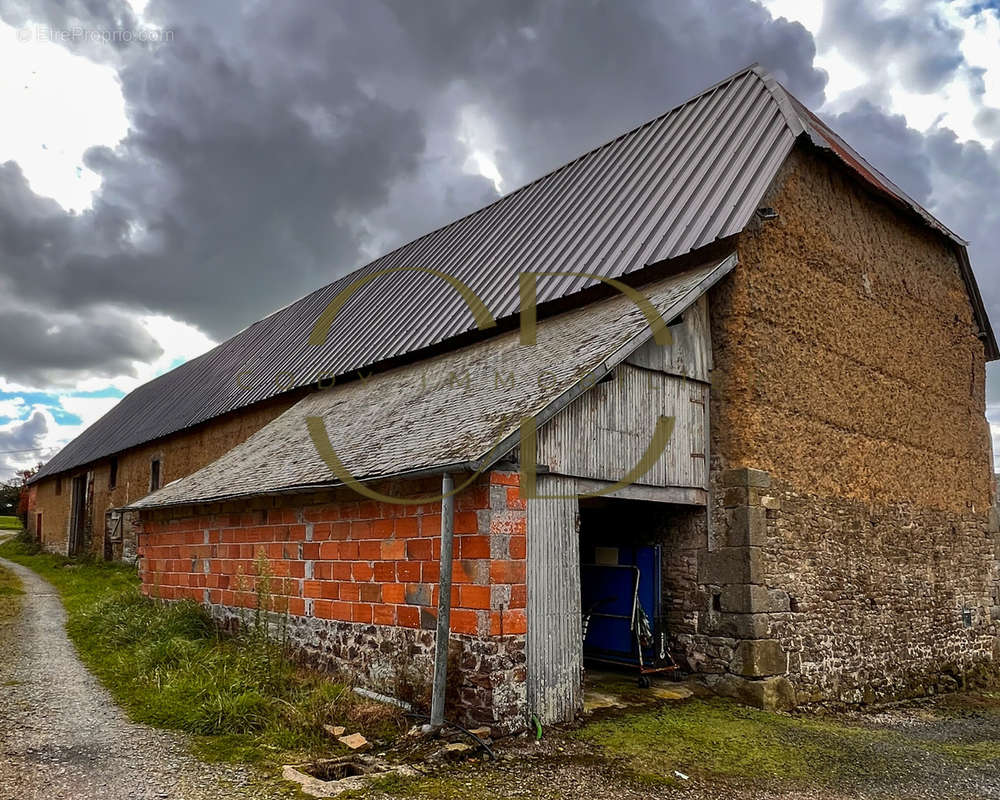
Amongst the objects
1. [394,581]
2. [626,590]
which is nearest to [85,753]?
[394,581]

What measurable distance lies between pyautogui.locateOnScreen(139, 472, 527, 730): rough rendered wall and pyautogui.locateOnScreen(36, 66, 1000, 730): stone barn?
0.03 meters

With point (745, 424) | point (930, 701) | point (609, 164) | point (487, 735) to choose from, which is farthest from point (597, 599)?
point (609, 164)

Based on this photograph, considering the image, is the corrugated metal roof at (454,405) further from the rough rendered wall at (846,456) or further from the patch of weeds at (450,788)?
the patch of weeds at (450,788)

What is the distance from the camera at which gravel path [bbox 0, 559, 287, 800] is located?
541 centimetres

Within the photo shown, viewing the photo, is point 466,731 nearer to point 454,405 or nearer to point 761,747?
point 761,747

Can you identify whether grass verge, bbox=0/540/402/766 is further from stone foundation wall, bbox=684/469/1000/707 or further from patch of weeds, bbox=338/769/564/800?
stone foundation wall, bbox=684/469/1000/707

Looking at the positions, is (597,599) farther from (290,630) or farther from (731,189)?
(731,189)

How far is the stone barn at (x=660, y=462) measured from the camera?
746 cm

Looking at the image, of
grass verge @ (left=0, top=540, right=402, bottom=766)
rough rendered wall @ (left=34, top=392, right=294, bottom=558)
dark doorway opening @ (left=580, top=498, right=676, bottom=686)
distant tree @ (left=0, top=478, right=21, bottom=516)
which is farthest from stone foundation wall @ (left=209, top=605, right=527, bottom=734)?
distant tree @ (left=0, top=478, right=21, bottom=516)

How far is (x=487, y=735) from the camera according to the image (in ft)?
21.9

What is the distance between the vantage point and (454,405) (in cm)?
902

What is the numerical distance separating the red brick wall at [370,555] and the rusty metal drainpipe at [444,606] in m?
0.17

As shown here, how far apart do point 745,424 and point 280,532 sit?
5587 millimetres

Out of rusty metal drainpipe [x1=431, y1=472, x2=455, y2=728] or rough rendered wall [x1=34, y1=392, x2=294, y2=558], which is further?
rough rendered wall [x1=34, y1=392, x2=294, y2=558]
